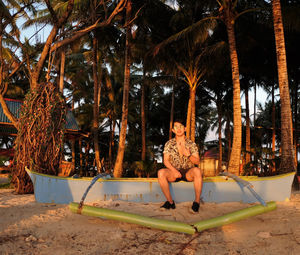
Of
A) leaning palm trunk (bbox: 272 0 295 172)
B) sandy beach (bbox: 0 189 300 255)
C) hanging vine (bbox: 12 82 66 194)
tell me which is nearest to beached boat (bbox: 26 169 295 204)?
sandy beach (bbox: 0 189 300 255)

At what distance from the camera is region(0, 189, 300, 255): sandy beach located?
8.71 ft

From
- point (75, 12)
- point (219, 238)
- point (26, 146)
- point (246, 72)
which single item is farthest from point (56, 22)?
point (246, 72)

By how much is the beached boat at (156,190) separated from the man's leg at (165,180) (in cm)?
35

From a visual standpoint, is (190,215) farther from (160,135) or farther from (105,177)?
(160,135)

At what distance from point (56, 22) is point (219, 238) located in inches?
298

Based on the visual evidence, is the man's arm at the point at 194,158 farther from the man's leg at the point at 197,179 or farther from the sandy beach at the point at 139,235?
the sandy beach at the point at 139,235

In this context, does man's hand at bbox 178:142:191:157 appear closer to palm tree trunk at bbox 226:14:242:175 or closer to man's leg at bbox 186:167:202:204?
man's leg at bbox 186:167:202:204

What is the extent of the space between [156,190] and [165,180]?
75 cm

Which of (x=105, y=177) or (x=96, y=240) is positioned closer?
(x=96, y=240)

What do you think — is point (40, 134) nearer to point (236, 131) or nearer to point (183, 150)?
point (183, 150)

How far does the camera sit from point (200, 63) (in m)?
14.4

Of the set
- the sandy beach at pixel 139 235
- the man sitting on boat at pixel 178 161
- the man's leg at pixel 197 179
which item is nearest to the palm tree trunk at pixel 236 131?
the sandy beach at pixel 139 235

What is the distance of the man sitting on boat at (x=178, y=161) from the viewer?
3.93 meters

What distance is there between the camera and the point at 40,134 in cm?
588
